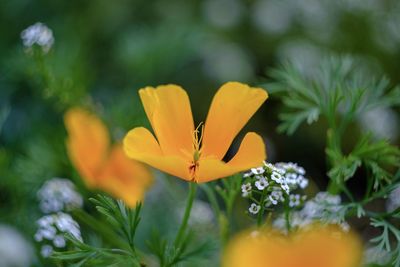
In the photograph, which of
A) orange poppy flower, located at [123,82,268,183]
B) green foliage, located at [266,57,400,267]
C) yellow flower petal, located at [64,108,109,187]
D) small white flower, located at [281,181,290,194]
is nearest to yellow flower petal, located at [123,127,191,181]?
orange poppy flower, located at [123,82,268,183]

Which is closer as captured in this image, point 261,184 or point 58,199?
point 261,184

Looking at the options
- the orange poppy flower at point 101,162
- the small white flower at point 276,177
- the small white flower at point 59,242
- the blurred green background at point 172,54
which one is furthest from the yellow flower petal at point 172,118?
the blurred green background at point 172,54

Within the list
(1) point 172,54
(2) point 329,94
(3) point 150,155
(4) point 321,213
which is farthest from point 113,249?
(1) point 172,54

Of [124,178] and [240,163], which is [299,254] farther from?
[124,178]

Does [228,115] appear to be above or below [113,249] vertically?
above

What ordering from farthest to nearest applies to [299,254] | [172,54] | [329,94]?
[172,54] → [329,94] → [299,254]

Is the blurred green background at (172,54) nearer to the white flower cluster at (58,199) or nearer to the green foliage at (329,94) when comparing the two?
the white flower cluster at (58,199)

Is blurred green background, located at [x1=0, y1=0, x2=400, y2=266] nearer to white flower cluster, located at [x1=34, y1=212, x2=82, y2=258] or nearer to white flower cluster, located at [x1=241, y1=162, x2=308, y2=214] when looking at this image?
white flower cluster, located at [x1=34, y1=212, x2=82, y2=258]

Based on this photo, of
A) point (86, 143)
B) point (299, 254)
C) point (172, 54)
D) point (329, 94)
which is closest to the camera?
point (299, 254)
